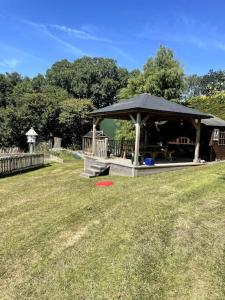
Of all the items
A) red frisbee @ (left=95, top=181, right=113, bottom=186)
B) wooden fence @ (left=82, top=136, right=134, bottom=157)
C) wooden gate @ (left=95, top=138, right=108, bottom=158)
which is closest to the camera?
red frisbee @ (left=95, top=181, right=113, bottom=186)

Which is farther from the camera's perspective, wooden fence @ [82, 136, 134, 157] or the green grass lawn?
wooden fence @ [82, 136, 134, 157]

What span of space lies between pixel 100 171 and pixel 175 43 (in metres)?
16.3

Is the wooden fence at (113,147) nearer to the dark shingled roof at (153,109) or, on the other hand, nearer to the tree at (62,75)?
the dark shingled roof at (153,109)

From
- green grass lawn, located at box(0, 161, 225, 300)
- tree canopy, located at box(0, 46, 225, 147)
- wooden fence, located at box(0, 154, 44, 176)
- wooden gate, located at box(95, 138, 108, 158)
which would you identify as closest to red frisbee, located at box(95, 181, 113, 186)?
green grass lawn, located at box(0, 161, 225, 300)

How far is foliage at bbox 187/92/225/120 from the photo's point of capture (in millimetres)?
21631

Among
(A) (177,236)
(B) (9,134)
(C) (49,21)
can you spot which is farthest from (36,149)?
(A) (177,236)

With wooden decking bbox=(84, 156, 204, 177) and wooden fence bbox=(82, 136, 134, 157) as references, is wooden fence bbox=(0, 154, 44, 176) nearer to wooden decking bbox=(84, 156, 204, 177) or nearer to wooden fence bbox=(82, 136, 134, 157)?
wooden fence bbox=(82, 136, 134, 157)

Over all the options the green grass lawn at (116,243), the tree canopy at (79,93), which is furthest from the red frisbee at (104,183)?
the tree canopy at (79,93)

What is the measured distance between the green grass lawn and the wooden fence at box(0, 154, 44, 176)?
475 cm

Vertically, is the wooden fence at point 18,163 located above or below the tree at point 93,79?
below

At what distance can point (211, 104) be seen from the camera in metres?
23.8

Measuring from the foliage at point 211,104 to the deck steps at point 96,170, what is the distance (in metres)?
11.7

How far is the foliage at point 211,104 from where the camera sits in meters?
21.6

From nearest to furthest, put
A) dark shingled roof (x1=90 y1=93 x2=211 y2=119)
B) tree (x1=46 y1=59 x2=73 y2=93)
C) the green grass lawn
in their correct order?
the green grass lawn < dark shingled roof (x1=90 y1=93 x2=211 y2=119) < tree (x1=46 y1=59 x2=73 y2=93)
